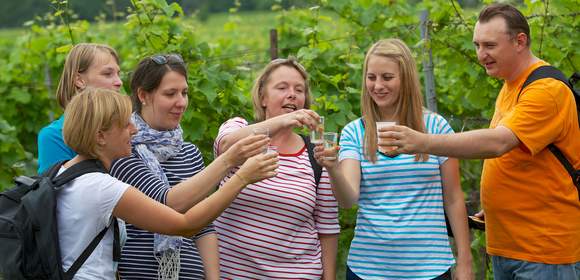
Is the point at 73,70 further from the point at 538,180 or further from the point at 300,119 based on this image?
the point at 538,180

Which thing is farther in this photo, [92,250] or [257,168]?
[257,168]

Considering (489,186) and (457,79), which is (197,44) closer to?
(457,79)

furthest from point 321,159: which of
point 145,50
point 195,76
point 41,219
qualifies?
point 145,50

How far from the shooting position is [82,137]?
9.63 feet

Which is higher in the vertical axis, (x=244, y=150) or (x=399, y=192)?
(x=244, y=150)

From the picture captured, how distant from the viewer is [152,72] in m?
3.43

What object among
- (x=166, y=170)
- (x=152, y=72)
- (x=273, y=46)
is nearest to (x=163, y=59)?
(x=152, y=72)

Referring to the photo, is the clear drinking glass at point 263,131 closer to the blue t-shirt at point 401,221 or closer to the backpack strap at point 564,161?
the blue t-shirt at point 401,221

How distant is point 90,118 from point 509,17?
6.01 feet

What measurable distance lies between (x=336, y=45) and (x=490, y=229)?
104 inches

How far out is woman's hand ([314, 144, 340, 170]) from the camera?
3.44 metres

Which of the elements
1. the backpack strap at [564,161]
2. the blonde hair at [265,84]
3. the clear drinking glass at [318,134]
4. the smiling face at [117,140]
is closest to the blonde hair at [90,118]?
the smiling face at [117,140]

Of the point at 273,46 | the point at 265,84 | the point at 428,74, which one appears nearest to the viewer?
the point at 265,84

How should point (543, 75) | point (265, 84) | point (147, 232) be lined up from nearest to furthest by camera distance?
1. point (147, 232)
2. point (543, 75)
3. point (265, 84)
